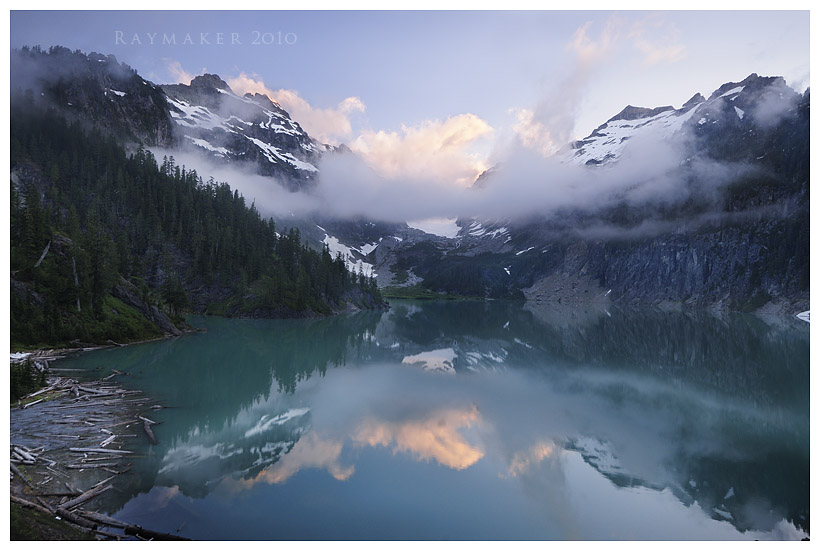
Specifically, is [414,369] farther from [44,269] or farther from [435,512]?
[44,269]

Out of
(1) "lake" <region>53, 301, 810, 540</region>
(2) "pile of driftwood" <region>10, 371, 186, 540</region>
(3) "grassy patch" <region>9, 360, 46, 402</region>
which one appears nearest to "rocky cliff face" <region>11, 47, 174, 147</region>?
(3) "grassy patch" <region>9, 360, 46, 402</region>

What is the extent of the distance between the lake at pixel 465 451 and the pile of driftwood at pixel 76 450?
79cm

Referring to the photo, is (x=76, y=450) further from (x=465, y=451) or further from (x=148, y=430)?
(x=465, y=451)

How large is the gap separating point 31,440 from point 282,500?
42.5 ft

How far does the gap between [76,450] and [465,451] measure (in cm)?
1783

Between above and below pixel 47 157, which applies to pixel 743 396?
below

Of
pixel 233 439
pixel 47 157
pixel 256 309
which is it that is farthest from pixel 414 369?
pixel 47 157

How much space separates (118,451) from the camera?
64.3ft

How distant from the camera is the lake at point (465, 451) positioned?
619 inches

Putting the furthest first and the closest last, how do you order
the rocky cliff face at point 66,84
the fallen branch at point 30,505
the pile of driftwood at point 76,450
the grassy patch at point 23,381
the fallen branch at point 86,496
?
the rocky cliff face at point 66,84 < the grassy patch at point 23,381 < the fallen branch at point 86,496 < the pile of driftwood at point 76,450 < the fallen branch at point 30,505

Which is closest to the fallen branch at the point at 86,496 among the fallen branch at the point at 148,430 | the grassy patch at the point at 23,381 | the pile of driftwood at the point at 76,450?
the pile of driftwood at the point at 76,450

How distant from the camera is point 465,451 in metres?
22.7

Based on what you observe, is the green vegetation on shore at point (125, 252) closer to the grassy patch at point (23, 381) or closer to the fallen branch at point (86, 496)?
the grassy patch at point (23, 381)

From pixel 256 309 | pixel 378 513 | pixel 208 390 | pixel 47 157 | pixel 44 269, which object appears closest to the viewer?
pixel 378 513
